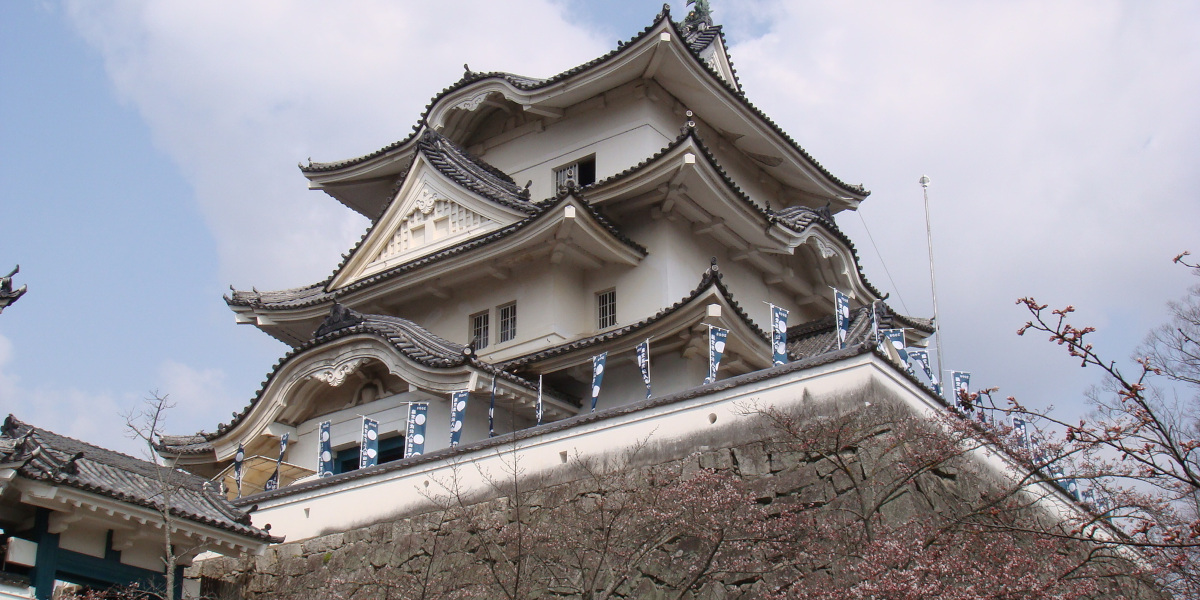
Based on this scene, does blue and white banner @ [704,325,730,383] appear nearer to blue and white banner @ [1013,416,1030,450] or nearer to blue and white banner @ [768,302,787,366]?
blue and white banner @ [768,302,787,366]

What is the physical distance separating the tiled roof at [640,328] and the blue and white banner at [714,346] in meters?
0.43

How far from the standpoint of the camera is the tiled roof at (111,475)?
10.1m

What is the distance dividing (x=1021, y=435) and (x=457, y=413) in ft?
24.2

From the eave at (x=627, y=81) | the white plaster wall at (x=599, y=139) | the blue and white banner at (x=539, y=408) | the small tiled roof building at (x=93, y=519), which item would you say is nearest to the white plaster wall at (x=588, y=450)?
the small tiled roof building at (x=93, y=519)

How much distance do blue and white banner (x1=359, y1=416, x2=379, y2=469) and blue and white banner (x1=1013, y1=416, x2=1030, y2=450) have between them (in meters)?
8.71

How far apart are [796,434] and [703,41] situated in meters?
15.2

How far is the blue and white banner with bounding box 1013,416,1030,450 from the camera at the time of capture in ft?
36.6

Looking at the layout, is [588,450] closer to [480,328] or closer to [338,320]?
[338,320]

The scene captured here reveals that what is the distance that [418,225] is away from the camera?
19.4 m

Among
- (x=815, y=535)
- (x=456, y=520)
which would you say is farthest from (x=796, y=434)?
(x=456, y=520)

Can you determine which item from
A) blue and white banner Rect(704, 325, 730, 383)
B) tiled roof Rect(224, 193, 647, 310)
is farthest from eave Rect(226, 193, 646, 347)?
blue and white banner Rect(704, 325, 730, 383)

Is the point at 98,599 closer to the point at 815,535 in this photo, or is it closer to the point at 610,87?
the point at 815,535

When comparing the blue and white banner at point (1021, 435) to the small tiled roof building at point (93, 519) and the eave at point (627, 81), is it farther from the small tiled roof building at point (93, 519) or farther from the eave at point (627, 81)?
the eave at point (627, 81)

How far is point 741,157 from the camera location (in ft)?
71.9
